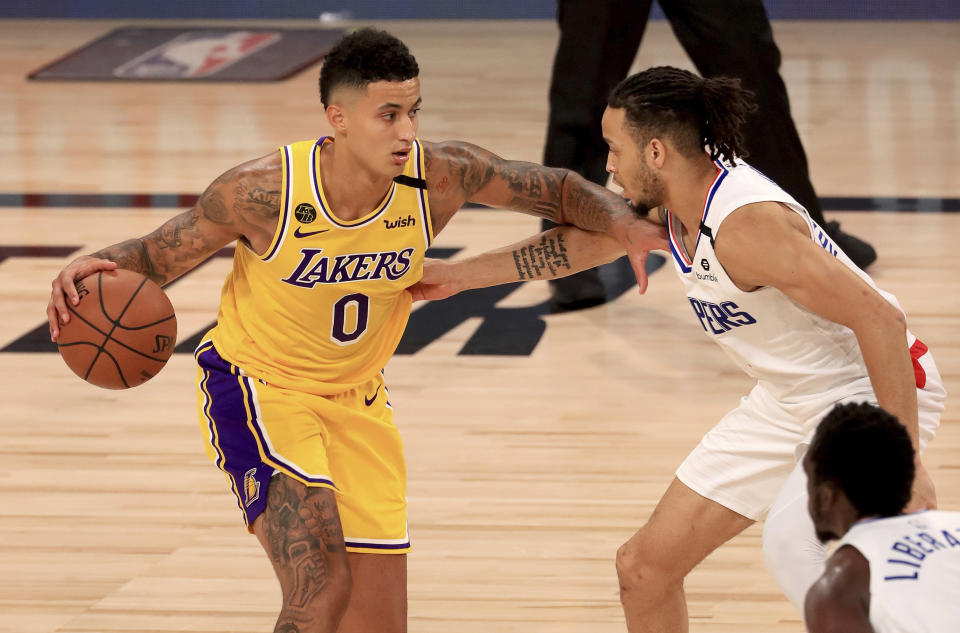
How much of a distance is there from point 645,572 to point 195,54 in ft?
32.8

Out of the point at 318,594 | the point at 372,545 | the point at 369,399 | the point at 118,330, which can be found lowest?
the point at 372,545

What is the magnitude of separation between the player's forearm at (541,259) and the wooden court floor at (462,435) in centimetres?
81

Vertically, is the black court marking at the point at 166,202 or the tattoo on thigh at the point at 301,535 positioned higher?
the tattoo on thigh at the point at 301,535

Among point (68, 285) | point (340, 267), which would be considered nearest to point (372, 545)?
point (340, 267)

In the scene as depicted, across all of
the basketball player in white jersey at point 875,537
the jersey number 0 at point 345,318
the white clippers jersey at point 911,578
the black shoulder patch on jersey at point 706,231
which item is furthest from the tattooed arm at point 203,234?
the white clippers jersey at point 911,578

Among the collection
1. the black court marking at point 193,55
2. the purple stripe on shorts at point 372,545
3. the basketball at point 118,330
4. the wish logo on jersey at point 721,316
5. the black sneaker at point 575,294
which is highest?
the wish logo on jersey at point 721,316

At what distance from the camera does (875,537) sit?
1.99 metres

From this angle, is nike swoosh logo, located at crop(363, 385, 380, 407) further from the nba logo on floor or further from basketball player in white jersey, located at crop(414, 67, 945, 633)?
the nba logo on floor

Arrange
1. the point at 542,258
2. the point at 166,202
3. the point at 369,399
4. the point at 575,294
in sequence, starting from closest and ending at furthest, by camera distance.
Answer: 1. the point at 369,399
2. the point at 542,258
3. the point at 575,294
4. the point at 166,202

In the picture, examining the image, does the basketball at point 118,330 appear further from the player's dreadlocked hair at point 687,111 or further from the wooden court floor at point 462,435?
the player's dreadlocked hair at point 687,111

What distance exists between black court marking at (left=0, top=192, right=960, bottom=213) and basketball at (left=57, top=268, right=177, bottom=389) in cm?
439

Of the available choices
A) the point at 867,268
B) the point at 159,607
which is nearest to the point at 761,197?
the point at 159,607

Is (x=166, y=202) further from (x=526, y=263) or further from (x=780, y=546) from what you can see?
(x=780, y=546)

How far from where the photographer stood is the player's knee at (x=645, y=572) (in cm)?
297
